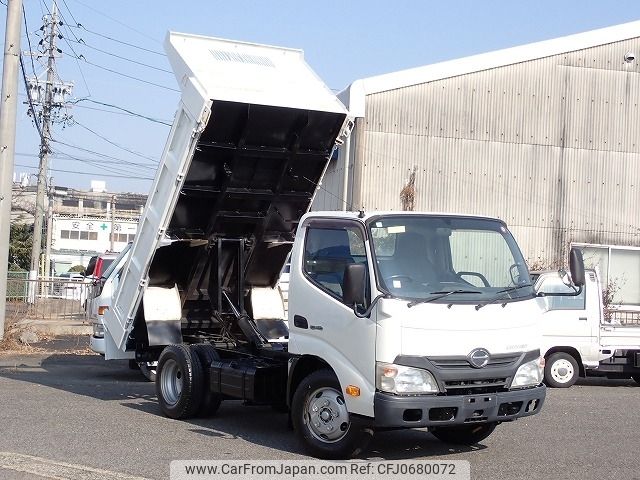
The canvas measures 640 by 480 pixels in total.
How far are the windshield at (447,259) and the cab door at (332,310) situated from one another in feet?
0.78

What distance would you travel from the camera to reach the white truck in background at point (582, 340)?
50.2 ft

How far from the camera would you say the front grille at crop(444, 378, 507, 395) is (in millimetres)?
7879

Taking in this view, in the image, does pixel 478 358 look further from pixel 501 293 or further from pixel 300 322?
pixel 300 322

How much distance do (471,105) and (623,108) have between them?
4490mm

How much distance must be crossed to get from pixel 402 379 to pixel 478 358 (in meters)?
0.74

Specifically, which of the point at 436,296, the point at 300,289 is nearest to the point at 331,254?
the point at 300,289

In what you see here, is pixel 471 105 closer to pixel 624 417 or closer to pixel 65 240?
pixel 624 417

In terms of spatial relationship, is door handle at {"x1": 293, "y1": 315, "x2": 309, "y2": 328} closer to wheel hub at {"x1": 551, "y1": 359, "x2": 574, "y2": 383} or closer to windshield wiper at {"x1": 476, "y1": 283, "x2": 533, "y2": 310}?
windshield wiper at {"x1": 476, "y1": 283, "x2": 533, "y2": 310}

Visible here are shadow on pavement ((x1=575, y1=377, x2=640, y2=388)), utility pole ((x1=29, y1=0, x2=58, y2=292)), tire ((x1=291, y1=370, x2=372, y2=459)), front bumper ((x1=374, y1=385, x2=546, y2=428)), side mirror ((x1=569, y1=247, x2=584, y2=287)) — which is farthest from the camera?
utility pole ((x1=29, y1=0, x2=58, y2=292))

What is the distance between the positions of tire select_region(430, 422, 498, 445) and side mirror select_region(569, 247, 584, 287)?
5.41 ft

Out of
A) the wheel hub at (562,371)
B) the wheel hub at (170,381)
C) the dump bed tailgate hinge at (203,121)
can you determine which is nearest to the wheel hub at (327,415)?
the wheel hub at (170,381)

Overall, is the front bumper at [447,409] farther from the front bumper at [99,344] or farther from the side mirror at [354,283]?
the front bumper at [99,344]

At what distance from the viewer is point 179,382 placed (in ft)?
34.6

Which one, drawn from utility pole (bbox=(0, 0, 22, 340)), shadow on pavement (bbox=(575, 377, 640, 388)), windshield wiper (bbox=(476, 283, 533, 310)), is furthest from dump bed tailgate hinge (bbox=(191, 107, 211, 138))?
utility pole (bbox=(0, 0, 22, 340))
